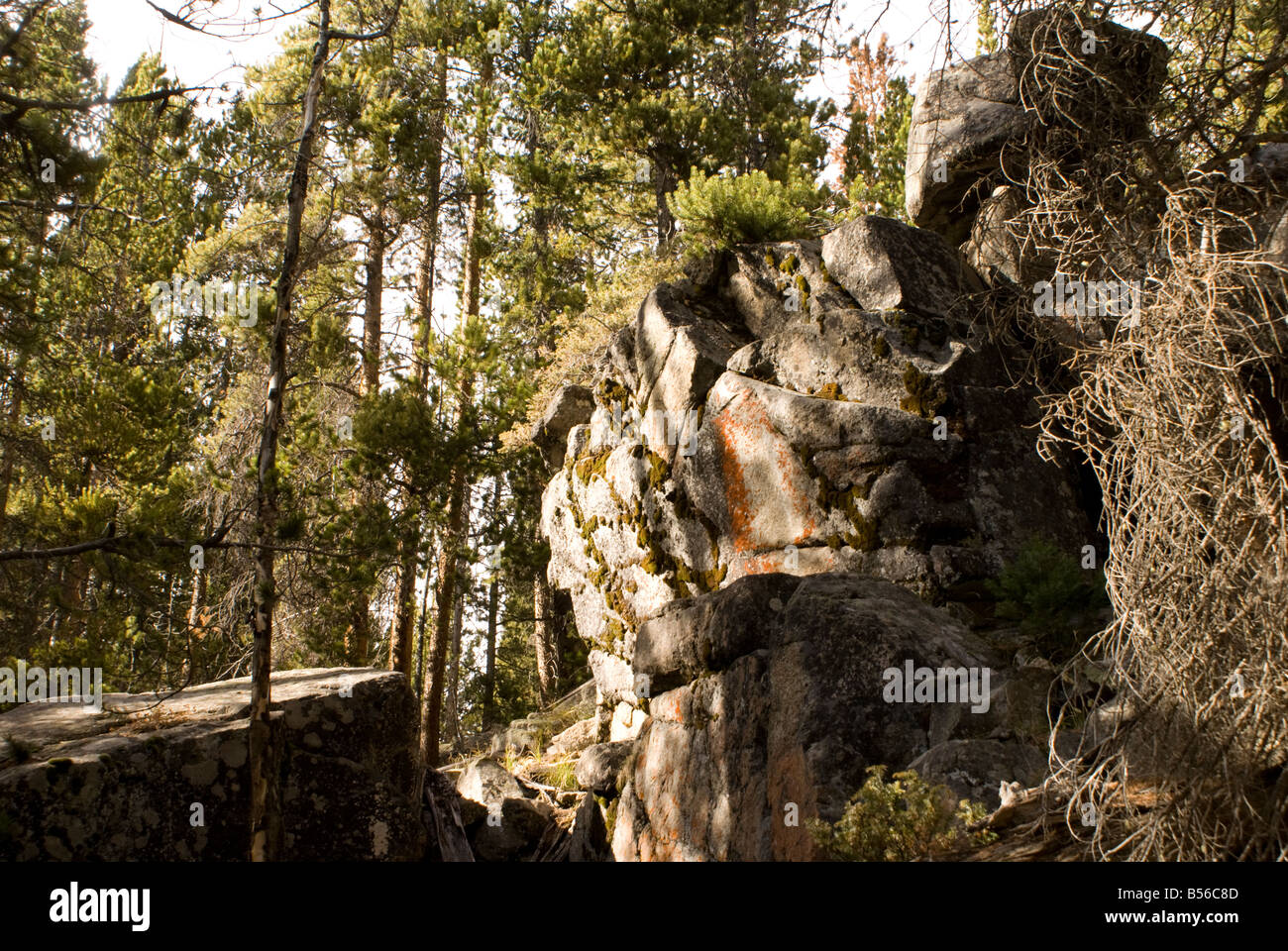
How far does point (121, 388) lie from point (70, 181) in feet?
29.8

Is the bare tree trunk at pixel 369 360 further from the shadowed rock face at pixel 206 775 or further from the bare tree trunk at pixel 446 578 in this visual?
the shadowed rock face at pixel 206 775

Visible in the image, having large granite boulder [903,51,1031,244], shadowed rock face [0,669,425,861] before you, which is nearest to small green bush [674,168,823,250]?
large granite boulder [903,51,1031,244]

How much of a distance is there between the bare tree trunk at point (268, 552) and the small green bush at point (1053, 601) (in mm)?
6074

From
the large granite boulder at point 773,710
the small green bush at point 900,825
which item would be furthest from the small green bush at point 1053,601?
the small green bush at point 900,825

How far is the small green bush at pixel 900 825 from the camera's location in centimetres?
429

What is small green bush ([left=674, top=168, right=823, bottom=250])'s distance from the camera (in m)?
12.1

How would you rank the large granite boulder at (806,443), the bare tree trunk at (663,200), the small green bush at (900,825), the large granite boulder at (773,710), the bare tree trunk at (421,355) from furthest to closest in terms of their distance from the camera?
the bare tree trunk at (663,200)
the bare tree trunk at (421,355)
the large granite boulder at (806,443)
the large granite boulder at (773,710)
the small green bush at (900,825)
